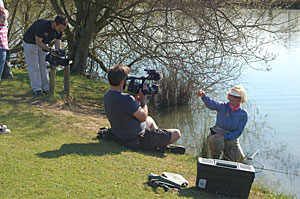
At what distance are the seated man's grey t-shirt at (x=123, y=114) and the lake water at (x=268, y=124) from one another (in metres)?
1.48

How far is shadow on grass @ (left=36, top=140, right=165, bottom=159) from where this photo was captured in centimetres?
511

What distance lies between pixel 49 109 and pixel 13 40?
9194 millimetres

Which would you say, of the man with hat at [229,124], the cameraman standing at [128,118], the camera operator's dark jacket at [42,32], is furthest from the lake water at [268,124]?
the camera operator's dark jacket at [42,32]

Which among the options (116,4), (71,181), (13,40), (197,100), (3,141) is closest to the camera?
(71,181)

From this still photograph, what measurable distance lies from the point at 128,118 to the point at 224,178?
1.76 m

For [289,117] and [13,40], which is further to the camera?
[13,40]

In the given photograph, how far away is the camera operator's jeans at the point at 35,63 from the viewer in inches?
321

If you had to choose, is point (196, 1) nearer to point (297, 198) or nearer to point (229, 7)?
point (229, 7)

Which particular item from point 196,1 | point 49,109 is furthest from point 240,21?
point 49,109

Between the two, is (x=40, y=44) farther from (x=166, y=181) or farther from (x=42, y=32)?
(x=166, y=181)

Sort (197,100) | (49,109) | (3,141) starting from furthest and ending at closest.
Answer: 1. (197,100)
2. (49,109)
3. (3,141)

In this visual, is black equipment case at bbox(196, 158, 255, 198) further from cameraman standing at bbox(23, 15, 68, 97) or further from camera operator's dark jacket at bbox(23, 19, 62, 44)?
camera operator's dark jacket at bbox(23, 19, 62, 44)

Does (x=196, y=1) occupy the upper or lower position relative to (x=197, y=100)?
upper

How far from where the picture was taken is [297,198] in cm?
577
